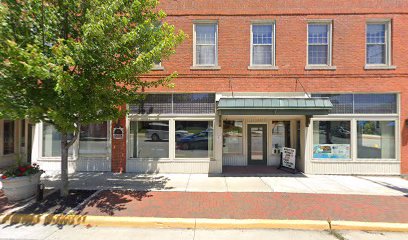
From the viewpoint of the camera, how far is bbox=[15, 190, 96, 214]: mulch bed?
5789mm

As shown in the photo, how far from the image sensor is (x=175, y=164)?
10094 millimetres

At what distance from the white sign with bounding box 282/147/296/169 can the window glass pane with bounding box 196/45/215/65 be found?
213 inches

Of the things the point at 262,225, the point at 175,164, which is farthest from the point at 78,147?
the point at 262,225

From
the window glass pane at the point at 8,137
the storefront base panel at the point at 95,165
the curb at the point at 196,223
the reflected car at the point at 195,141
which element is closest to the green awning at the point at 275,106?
the reflected car at the point at 195,141

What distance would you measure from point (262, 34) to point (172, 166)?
744 centimetres

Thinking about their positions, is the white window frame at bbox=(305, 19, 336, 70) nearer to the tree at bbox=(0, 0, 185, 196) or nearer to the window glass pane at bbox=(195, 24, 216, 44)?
the window glass pane at bbox=(195, 24, 216, 44)

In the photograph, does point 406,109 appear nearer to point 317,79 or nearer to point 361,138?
point 361,138

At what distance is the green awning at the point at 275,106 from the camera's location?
8.38 m

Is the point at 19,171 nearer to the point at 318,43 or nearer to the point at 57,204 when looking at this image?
the point at 57,204

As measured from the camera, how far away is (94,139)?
1024 centimetres

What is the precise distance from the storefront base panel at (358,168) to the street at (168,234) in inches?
197

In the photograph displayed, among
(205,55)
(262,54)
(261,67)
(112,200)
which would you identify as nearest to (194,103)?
(205,55)

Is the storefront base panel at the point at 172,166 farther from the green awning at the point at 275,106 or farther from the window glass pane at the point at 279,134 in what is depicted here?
the window glass pane at the point at 279,134

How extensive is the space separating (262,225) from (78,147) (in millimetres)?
8850
